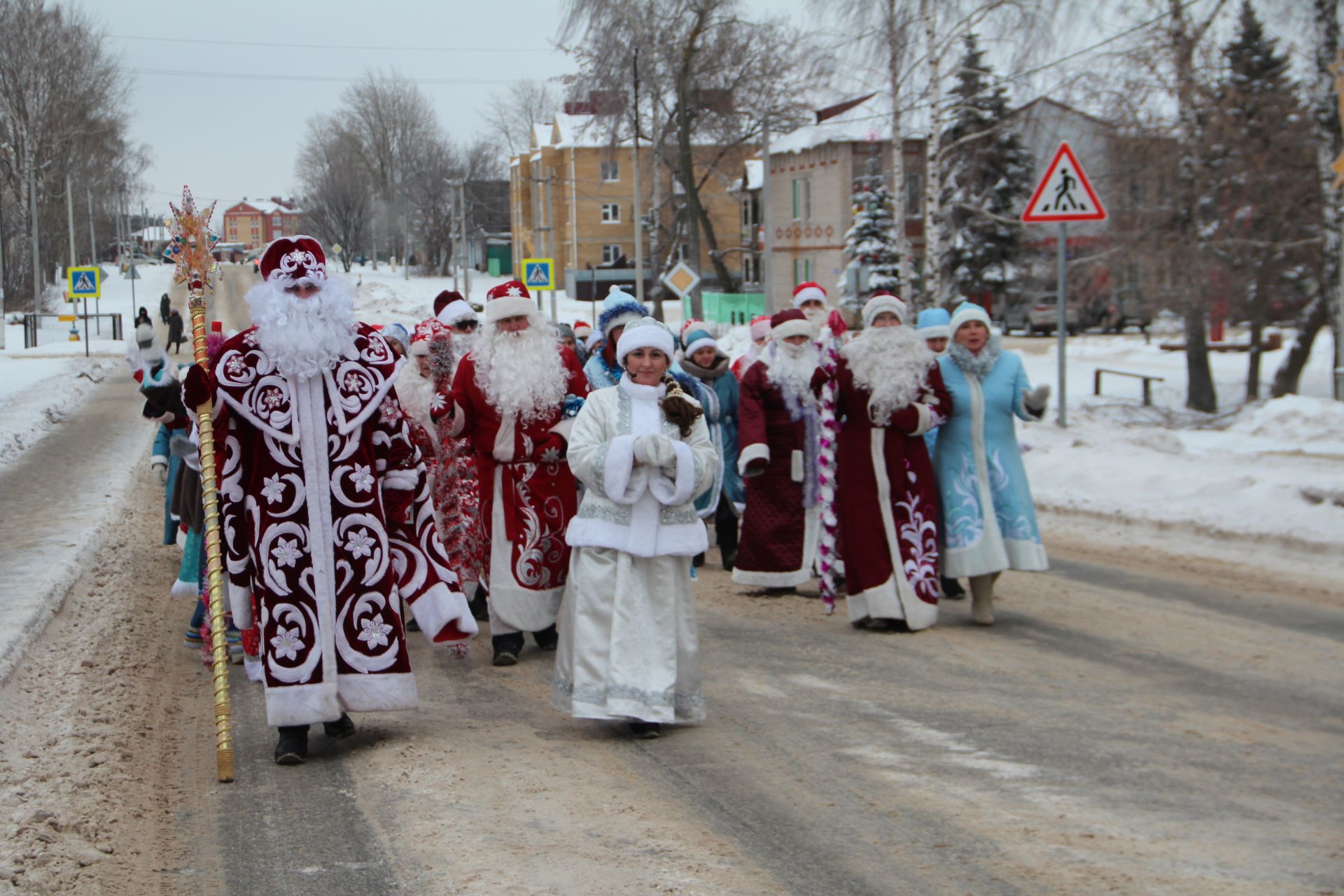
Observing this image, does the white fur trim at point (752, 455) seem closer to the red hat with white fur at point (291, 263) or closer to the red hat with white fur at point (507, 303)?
the red hat with white fur at point (507, 303)

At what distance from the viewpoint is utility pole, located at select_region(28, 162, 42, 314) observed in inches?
2063

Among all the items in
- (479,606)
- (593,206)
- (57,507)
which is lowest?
(479,606)

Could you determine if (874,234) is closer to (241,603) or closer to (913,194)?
(913,194)

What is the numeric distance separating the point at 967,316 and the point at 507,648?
3.30 metres

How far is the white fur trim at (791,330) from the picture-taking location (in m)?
9.69

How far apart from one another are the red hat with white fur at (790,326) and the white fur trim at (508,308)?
2.17 m

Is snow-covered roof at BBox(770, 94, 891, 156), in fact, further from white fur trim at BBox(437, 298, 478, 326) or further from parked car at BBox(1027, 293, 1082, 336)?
white fur trim at BBox(437, 298, 478, 326)

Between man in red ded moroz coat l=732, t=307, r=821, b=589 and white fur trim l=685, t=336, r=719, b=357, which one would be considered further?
white fur trim l=685, t=336, r=719, b=357

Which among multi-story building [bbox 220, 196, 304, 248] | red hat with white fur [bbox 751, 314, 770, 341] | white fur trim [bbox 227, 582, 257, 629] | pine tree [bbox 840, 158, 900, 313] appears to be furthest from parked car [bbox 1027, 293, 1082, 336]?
multi-story building [bbox 220, 196, 304, 248]

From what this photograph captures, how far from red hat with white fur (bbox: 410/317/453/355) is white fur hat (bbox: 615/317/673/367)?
3.03m

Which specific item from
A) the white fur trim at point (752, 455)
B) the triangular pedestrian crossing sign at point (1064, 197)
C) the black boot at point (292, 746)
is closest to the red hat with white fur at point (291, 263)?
the black boot at point (292, 746)

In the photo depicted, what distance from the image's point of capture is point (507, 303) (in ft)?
26.2

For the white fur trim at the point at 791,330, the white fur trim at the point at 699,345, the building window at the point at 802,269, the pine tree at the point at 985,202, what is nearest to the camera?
the white fur trim at the point at 791,330

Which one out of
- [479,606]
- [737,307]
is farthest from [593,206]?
[479,606]
